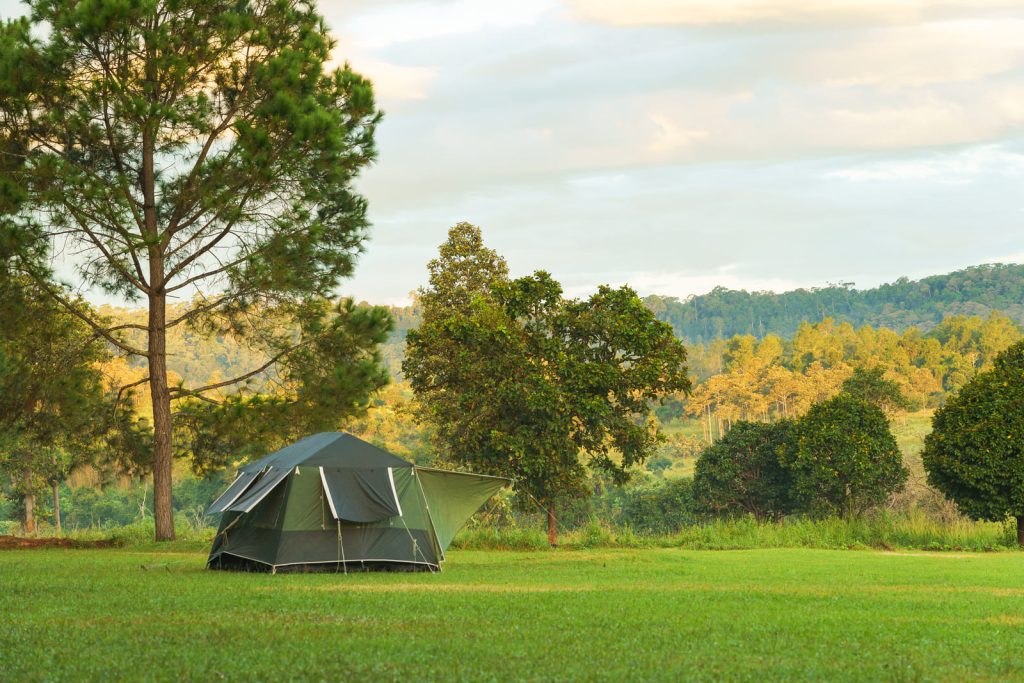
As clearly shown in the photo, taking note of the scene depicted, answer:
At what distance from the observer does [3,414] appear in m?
25.3

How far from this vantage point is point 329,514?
16641 millimetres

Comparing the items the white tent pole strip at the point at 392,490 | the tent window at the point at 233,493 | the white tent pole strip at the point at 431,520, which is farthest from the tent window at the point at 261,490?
the white tent pole strip at the point at 431,520

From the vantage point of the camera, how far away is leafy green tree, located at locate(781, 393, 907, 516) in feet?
97.1

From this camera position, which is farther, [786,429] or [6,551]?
[786,429]

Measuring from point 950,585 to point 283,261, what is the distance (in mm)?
15692

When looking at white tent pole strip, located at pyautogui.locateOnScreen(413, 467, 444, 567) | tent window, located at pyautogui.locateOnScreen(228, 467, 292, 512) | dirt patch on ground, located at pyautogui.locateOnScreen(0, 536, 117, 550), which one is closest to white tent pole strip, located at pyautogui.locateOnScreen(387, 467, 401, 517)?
white tent pole strip, located at pyautogui.locateOnScreen(413, 467, 444, 567)

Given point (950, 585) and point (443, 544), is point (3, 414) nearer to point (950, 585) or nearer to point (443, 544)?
point (443, 544)

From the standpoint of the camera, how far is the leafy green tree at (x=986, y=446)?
78.4 feet

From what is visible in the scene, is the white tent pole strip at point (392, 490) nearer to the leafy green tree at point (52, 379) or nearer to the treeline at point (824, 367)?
the leafy green tree at point (52, 379)

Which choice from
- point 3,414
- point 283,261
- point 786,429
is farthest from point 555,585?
point 786,429

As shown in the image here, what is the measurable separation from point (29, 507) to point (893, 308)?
16844cm

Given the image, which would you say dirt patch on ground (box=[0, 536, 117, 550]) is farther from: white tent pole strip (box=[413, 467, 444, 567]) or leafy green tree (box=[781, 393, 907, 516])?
leafy green tree (box=[781, 393, 907, 516])

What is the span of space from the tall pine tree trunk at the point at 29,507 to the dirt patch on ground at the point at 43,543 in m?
13.3

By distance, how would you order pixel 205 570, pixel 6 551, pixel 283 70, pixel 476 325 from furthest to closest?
pixel 476 325 < pixel 283 70 < pixel 6 551 < pixel 205 570
